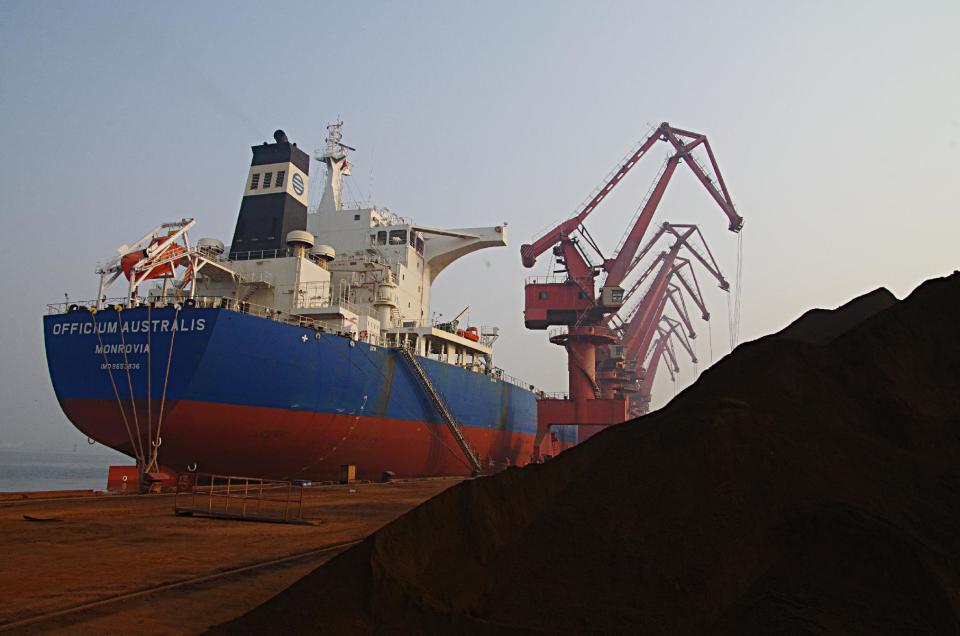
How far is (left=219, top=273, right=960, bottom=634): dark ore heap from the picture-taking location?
3.41 metres

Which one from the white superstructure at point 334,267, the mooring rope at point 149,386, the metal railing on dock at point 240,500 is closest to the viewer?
the metal railing on dock at point 240,500

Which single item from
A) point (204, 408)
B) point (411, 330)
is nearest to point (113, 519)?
point (204, 408)

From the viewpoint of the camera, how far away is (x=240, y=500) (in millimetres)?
15000

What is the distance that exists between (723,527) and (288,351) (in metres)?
16.3

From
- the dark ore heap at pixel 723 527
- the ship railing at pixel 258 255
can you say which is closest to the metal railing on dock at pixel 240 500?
the dark ore heap at pixel 723 527

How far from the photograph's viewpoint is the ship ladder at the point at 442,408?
23.7 metres

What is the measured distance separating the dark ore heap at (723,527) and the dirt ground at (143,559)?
4.90 feet

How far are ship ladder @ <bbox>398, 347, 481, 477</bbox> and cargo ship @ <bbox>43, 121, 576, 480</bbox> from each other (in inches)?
2.9

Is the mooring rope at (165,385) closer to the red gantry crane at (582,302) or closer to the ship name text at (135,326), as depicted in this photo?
the ship name text at (135,326)

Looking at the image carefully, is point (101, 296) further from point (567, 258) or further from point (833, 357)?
point (567, 258)

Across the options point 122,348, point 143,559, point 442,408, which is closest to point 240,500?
point 122,348

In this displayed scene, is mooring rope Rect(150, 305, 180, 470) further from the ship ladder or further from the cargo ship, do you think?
the ship ladder

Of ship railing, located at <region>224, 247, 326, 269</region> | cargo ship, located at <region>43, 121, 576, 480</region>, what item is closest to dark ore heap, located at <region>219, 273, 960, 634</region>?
cargo ship, located at <region>43, 121, 576, 480</region>

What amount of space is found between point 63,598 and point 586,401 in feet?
99.9
